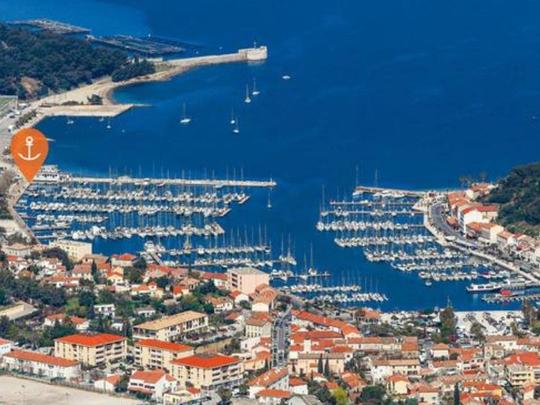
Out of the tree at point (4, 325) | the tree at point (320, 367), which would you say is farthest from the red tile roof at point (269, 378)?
the tree at point (4, 325)

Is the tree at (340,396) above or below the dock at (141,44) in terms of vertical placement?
below

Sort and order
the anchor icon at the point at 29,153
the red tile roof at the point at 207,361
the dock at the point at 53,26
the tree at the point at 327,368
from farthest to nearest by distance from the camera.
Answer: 1. the dock at the point at 53,26
2. the anchor icon at the point at 29,153
3. the tree at the point at 327,368
4. the red tile roof at the point at 207,361

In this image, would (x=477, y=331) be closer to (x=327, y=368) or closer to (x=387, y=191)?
(x=327, y=368)

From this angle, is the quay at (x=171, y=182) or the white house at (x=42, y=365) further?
the quay at (x=171, y=182)

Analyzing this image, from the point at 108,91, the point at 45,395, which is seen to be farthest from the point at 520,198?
the point at 45,395

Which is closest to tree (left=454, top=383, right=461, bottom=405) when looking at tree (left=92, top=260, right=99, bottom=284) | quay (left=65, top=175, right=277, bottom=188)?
tree (left=92, top=260, right=99, bottom=284)

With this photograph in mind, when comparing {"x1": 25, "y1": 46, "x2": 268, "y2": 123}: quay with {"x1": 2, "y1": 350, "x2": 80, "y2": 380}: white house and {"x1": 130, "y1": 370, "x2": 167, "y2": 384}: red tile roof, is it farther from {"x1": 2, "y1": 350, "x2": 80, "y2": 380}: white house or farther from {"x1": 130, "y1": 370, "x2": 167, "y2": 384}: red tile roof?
{"x1": 130, "y1": 370, "x2": 167, "y2": 384}: red tile roof

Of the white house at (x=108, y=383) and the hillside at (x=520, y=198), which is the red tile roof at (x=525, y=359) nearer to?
the white house at (x=108, y=383)
